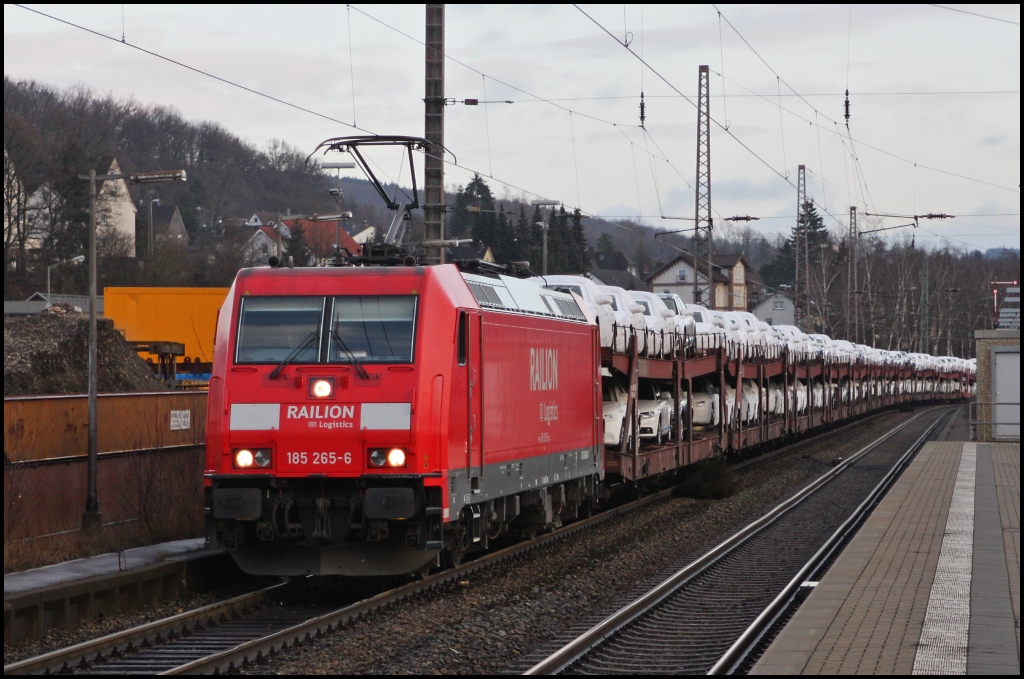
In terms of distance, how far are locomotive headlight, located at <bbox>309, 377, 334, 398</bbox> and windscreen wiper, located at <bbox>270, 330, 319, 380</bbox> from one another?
1.15 ft

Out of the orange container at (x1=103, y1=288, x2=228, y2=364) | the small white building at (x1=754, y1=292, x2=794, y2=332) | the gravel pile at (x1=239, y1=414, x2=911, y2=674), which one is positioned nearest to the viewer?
the gravel pile at (x1=239, y1=414, x2=911, y2=674)

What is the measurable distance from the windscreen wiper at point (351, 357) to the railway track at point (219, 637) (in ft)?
7.10

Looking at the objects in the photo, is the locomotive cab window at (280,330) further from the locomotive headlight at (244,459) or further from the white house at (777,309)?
the white house at (777,309)

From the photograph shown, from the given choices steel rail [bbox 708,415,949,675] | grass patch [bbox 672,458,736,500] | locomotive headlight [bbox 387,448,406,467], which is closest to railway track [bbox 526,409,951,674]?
steel rail [bbox 708,415,949,675]

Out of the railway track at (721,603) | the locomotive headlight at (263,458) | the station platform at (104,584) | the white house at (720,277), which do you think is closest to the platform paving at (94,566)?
the station platform at (104,584)

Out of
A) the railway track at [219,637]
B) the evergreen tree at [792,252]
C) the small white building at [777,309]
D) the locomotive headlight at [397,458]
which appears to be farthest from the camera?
the evergreen tree at [792,252]

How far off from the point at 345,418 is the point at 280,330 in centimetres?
124

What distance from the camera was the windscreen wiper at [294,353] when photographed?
12.1 meters

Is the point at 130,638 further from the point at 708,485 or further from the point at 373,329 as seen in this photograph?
the point at 708,485

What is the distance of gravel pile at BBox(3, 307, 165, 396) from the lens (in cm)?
2738

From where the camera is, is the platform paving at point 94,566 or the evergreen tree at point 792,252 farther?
the evergreen tree at point 792,252

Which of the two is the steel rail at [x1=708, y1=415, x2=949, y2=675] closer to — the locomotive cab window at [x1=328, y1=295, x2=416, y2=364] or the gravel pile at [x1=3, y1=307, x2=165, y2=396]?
the locomotive cab window at [x1=328, y1=295, x2=416, y2=364]

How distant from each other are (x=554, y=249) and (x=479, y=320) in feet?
289

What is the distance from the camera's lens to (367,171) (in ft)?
46.4
